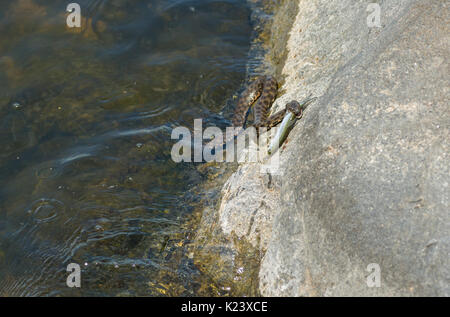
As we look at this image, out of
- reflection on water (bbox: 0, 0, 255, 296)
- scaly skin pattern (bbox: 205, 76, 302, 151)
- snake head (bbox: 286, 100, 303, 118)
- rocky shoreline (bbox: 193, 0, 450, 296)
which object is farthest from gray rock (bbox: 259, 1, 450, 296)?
scaly skin pattern (bbox: 205, 76, 302, 151)

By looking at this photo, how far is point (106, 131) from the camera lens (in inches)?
261

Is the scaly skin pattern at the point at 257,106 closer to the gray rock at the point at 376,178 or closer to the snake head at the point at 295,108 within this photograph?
the snake head at the point at 295,108

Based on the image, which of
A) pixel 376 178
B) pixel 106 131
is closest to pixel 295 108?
pixel 376 178

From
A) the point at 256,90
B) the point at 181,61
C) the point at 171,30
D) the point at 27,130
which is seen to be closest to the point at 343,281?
the point at 256,90

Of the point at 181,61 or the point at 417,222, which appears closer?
the point at 417,222

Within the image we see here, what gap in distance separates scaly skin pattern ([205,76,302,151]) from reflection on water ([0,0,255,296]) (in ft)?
1.36

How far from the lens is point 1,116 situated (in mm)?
6699

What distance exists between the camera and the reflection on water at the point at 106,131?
4773mm

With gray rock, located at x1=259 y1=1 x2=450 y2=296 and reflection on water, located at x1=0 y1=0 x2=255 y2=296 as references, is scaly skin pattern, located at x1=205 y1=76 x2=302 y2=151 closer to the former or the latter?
reflection on water, located at x1=0 y1=0 x2=255 y2=296

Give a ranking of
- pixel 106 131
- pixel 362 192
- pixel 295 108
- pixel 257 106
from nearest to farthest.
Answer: pixel 362 192
pixel 295 108
pixel 106 131
pixel 257 106

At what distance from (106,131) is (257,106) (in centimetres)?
233

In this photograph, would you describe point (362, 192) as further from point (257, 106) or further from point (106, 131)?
point (106, 131)
